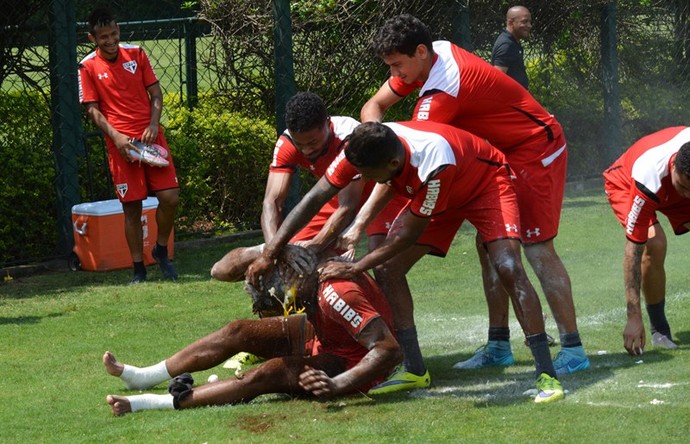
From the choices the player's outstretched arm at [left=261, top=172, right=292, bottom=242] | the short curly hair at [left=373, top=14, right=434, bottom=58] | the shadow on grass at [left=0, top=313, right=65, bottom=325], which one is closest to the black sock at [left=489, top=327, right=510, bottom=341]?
the player's outstretched arm at [left=261, top=172, right=292, bottom=242]

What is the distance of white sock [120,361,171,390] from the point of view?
6910 millimetres

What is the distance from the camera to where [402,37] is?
6.93 metres

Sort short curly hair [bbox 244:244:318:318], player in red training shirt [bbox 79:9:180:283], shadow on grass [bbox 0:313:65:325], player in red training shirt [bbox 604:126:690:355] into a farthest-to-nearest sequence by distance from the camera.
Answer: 1. player in red training shirt [bbox 79:9:180:283]
2. shadow on grass [bbox 0:313:65:325]
3. player in red training shirt [bbox 604:126:690:355]
4. short curly hair [bbox 244:244:318:318]

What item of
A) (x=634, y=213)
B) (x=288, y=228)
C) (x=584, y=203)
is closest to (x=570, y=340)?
(x=634, y=213)

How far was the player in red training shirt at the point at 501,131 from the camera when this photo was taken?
701 cm

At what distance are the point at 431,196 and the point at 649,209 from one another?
61.6 inches

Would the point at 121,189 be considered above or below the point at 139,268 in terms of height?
above

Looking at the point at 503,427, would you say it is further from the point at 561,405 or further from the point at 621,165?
the point at 621,165

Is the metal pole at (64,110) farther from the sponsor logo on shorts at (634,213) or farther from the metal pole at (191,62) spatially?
the sponsor logo on shorts at (634,213)

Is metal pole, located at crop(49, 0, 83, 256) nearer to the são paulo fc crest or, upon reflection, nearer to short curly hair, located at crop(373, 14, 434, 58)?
the são paulo fc crest

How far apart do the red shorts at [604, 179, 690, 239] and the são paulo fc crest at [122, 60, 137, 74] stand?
467 centimetres

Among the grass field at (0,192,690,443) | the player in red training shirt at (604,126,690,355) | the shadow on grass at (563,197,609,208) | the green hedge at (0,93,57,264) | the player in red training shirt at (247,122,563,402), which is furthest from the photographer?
the shadow on grass at (563,197,609,208)

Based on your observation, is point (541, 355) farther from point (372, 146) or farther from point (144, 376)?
point (144, 376)

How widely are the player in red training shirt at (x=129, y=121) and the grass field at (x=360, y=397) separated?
1.44ft
